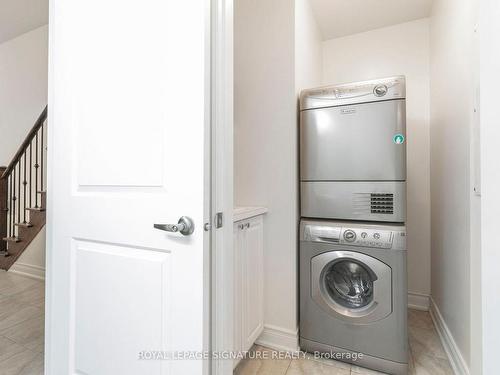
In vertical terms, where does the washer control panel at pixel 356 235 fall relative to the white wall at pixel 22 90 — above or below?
below

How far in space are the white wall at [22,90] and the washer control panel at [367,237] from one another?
134 inches

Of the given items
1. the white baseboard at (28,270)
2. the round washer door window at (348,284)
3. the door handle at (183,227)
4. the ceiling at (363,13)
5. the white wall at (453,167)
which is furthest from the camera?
the white baseboard at (28,270)

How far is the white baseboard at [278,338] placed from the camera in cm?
168

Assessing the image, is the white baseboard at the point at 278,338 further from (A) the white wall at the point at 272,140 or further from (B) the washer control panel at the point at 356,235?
(B) the washer control panel at the point at 356,235

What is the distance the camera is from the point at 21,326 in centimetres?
196

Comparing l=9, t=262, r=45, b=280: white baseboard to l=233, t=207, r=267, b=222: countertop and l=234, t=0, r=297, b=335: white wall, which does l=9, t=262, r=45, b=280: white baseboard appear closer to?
l=234, t=0, r=297, b=335: white wall

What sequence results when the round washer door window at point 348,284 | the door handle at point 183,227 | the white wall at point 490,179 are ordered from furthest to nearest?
the round washer door window at point 348,284 < the door handle at point 183,227 < the white wall at point 490,179

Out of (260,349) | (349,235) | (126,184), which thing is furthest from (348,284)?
(126,184)

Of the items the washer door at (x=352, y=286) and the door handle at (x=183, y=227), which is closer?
the door handle at (x=183, y=227)

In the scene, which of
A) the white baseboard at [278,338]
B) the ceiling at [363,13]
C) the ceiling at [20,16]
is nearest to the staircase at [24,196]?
the ceiling at [20,16]

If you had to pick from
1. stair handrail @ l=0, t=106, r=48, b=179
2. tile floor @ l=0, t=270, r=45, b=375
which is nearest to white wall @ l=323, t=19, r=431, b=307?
tile floor @ l=0, t=270, r=45, b=375

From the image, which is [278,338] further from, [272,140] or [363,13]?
[363,13]

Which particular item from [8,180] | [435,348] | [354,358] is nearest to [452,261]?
[435,348]

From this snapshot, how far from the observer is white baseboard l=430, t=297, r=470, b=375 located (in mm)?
1396
